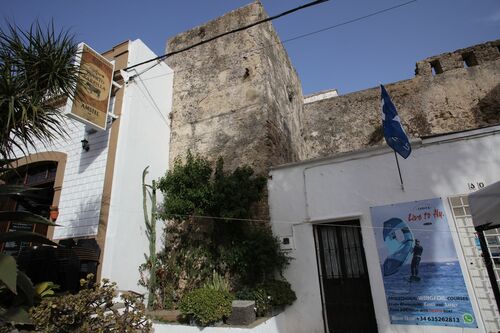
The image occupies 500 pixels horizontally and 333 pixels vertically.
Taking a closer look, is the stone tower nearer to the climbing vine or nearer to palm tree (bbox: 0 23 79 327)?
the climbing vine

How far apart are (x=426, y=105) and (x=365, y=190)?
7.03 m

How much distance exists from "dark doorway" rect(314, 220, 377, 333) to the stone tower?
2306mm

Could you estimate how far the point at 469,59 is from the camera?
1156 centimetres

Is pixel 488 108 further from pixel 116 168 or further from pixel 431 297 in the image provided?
Answer: pixel 116 168

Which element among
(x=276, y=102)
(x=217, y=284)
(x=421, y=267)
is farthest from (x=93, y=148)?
(x=421, y=267)

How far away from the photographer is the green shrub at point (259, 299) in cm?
565

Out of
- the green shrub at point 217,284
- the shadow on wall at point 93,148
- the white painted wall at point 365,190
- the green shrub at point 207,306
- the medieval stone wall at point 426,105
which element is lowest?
the green shrub at point 207,306

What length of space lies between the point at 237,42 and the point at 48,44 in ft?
17.9

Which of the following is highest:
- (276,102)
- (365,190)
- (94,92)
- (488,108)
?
(488,108)

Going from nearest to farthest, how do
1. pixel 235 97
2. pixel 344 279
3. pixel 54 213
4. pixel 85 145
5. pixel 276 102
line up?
pixel 344 279, pixel 54 213, pixel 85 145, pixel 235 97, pixel 276 102

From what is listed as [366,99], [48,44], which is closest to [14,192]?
[48,44]

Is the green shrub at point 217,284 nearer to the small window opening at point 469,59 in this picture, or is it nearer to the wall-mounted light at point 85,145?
the wall-mounted light at point 85,145

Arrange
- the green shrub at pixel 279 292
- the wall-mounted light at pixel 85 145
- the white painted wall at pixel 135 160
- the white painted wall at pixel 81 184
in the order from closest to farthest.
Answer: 1. the green shrub at pixel 279 292
2. the white painted wall at pixel 135 160
3. the white painted wall at pixel 81 184
4. the wall-mounted light at pixel 85 145

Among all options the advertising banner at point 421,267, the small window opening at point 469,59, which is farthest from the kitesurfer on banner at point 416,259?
the small window opening at point 469,59
